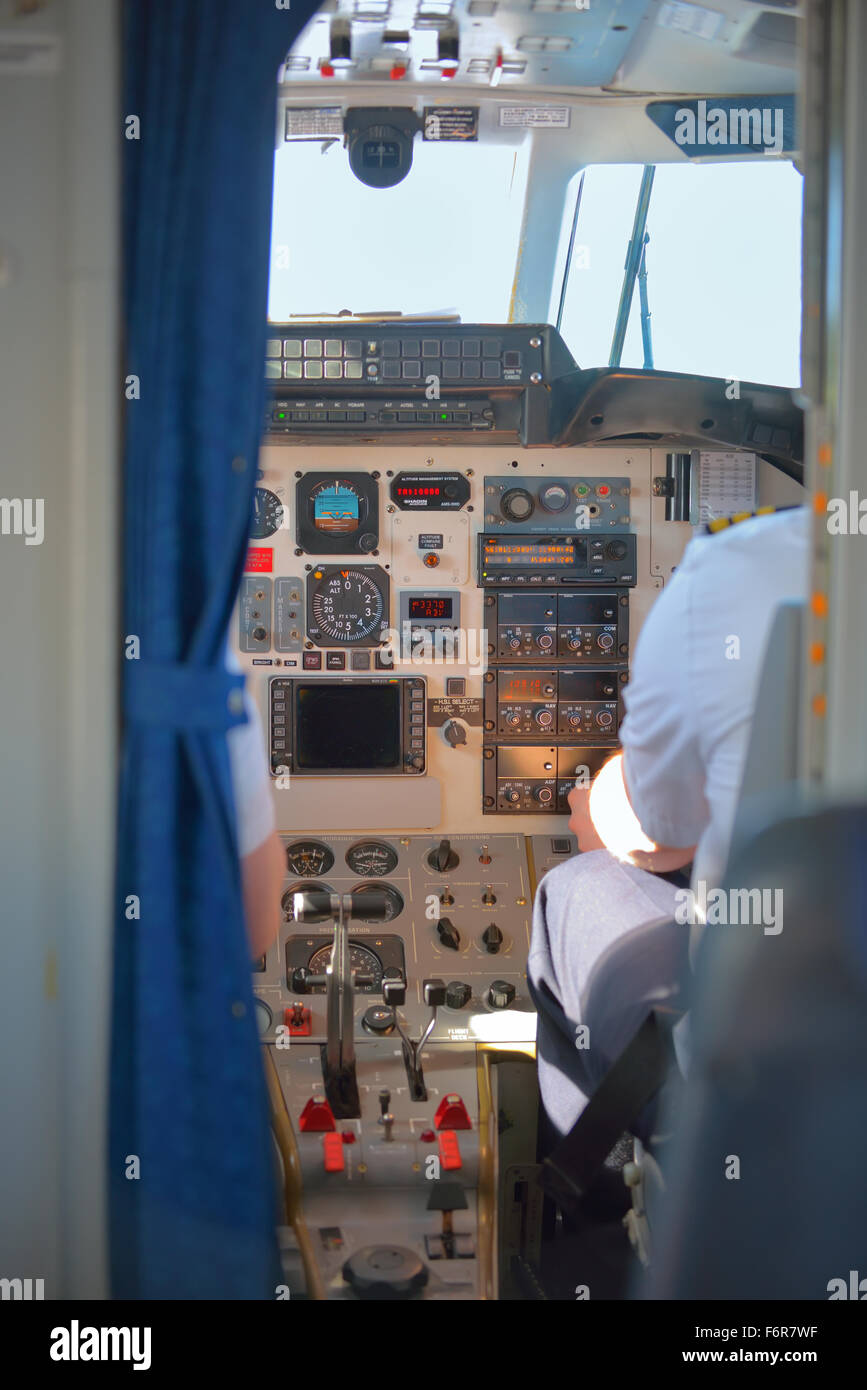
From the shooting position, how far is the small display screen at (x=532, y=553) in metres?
3.80

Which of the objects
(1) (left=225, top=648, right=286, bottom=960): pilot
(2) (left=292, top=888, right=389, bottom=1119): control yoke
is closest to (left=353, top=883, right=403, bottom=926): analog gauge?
(2) (left=292, top=888, right=389, bottom=1119): control yoke

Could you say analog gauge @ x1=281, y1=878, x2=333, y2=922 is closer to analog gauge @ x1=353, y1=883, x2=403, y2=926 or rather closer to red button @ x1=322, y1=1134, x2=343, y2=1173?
analog gauge @ x1=353, y1=883, x2=403, y2=926

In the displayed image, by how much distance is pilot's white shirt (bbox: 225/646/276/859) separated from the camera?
158 cm

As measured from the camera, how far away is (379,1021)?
328 centimetres

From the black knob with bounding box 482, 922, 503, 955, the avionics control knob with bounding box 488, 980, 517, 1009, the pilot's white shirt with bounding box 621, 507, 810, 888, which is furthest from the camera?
the black knob with bounding box 482, 922, 503, 955

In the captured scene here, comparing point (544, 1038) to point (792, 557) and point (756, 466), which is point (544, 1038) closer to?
point (792, 557)

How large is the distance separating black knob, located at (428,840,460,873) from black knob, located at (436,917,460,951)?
200 mm

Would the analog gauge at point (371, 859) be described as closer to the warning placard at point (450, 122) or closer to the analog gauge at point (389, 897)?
the analog gauge at point (389, 897)

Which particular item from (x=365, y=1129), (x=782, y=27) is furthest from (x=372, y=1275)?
(x=782, y=27)

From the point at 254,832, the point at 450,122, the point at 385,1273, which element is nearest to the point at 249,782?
the point at 254,832

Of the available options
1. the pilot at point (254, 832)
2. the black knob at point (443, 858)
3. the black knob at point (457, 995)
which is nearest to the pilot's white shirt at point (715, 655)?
the pilot at point (254, 832)

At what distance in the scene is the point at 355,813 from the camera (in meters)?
3.82

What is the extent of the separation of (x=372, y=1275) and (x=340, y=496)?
7.75 ft

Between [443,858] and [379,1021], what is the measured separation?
67cm
